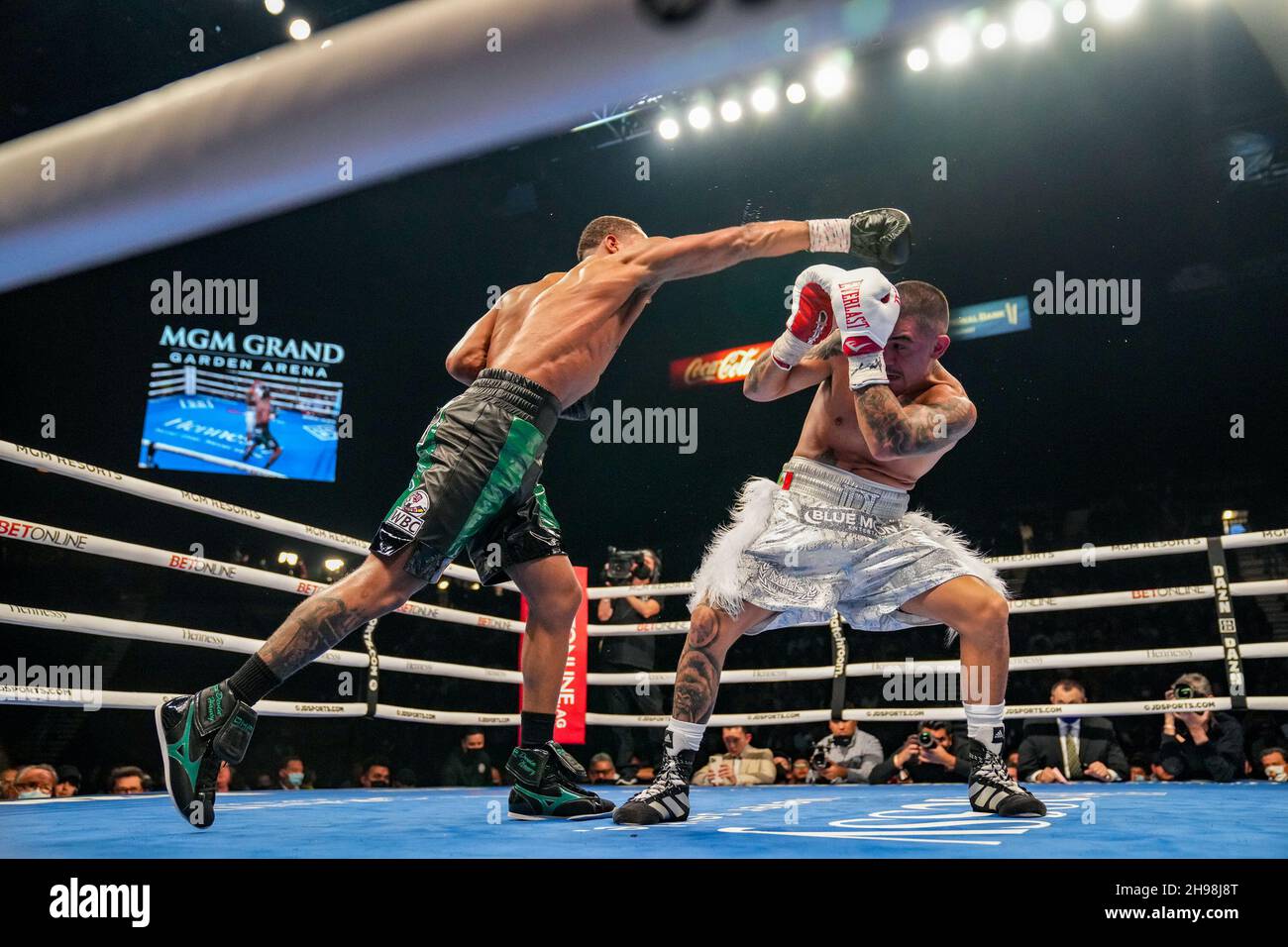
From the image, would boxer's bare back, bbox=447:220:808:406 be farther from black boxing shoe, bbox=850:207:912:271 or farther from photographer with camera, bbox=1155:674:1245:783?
photographer with camera, bbox=1155:674:1245:783

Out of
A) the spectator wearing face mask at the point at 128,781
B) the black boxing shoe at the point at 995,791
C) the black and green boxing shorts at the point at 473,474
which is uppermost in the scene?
the black and green boxing shorts at the point at 473,474

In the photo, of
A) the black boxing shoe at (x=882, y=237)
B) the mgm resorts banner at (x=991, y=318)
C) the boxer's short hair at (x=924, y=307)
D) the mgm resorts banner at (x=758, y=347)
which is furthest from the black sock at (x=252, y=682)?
the mgm resorts banner at (x=991, y=318)

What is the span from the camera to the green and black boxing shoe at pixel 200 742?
72.2 inches

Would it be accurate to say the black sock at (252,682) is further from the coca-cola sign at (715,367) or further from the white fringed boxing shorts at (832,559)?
the coca-cola sign at (715,367)

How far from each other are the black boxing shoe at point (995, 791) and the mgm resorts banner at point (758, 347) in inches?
220

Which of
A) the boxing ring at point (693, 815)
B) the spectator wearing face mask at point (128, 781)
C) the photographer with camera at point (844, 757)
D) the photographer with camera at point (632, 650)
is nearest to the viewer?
the boxing ring at point (693, 815)

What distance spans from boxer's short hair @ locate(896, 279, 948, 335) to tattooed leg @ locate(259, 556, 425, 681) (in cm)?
138

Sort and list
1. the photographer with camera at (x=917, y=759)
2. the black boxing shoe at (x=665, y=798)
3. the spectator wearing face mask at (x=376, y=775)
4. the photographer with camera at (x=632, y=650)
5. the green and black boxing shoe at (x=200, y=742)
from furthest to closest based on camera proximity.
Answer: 1. the spectator wearing face mask at (x=376, y=775)
2. the photographer with camera at (x=632, y=650)
3. the photographer with camera at (x=917, y=759)
4. the black boxing shoe at (x=665, y=798)
5. the green and black boxing shoe at (x=200, y=742)

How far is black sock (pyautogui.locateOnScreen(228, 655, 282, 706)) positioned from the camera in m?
1.93

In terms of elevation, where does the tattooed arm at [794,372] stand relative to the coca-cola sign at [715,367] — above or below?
below

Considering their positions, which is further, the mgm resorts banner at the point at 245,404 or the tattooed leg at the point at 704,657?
the mgm resorts banner at the point at 245,404
